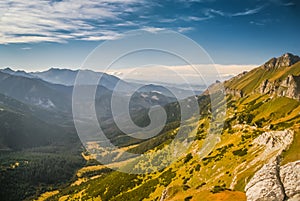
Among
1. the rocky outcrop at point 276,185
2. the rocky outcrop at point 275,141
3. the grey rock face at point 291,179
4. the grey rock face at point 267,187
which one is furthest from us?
the rocky outcrop at point 275,141

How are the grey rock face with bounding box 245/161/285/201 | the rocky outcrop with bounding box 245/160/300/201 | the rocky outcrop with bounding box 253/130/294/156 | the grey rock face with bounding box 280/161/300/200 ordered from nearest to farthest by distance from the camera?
the grey rock face with bounding box 280/161/300/200, the rocky outcrop with bounding box 245/160/300/201, the grey rock face with bounding box 245/161/285/201, the rocky outcrop with bounding box 253/130/294/156

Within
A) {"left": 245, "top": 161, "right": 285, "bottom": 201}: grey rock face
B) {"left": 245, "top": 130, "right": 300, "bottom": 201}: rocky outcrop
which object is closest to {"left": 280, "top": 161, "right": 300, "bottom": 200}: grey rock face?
{"left": 245, "top": 130, "right": 300, "bottom": 201}: rocky outcrop

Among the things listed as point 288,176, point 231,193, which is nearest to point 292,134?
point 231,193

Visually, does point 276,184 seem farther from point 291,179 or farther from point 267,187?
point 291,179

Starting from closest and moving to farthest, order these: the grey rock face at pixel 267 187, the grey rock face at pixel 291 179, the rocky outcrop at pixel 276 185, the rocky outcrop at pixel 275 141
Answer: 1. the grey rock face at pixel 291 179
2. the rocky outcrop at pixel 276 185
3. the grey rock face at pixel 267 187
4. the rocky outcrop at pixel 275 141

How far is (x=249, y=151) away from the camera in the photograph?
389 feet

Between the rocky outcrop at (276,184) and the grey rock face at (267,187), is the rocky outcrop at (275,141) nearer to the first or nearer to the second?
the rocky outcrop at (276,184)

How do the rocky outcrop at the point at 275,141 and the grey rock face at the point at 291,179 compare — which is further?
the rocky outcrop at the point at 275,141

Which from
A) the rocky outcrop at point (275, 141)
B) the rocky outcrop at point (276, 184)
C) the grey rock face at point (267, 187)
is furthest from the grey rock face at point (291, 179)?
the rocky outcrop at point (275, 141)

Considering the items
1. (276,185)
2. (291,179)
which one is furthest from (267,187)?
(291,179)

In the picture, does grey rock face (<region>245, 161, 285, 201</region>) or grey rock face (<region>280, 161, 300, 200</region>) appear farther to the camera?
grey rock face (<region>245, 161, 285, 201</region>)

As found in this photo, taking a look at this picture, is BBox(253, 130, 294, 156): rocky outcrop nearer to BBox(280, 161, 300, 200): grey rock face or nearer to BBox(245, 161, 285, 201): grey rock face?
BBox(280, 161, 300, 200): grey rock face

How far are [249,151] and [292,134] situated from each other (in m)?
31.8

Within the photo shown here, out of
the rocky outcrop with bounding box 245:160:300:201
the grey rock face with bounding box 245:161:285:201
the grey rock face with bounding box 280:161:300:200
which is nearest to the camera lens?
the grey rock face with bounding box 280:161:300:200
